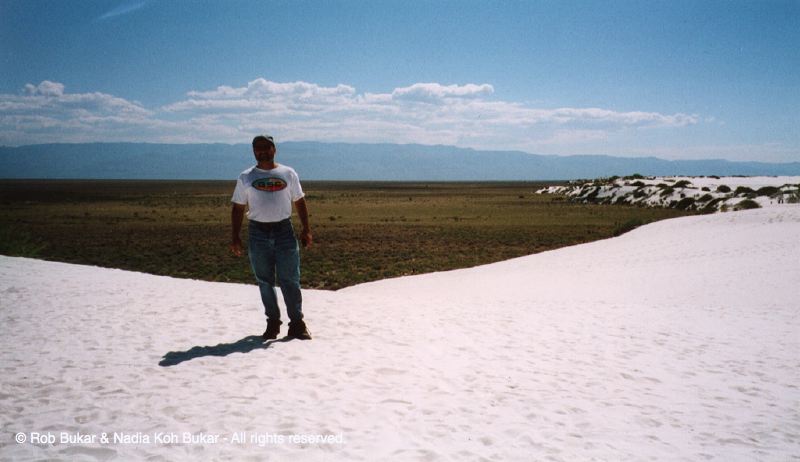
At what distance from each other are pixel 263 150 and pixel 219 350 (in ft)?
7.89

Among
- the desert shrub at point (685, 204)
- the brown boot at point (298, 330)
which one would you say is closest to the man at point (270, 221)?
the brown boot at point (298, 330)

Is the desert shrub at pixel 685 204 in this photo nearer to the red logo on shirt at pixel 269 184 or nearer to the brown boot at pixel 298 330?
the brown boot at pixel 298 330

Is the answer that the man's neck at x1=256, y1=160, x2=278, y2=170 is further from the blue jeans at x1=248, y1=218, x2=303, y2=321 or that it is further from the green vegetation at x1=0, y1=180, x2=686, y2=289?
the green vegetation at x1=0, y1=180, x2=686, y2=289

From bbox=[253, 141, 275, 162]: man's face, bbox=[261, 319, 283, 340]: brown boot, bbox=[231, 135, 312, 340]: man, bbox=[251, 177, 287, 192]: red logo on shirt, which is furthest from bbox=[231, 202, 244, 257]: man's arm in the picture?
bbox=[261, 319, 283, 340]: brown boot

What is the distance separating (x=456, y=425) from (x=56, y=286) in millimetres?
8777

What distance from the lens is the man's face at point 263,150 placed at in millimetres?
6004

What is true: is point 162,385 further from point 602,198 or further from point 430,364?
point 602,198

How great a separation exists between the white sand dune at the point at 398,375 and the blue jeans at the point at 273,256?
679mm

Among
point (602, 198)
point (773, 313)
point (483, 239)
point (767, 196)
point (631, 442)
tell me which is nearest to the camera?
point (631, 442)

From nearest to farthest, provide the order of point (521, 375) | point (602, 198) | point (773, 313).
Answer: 1. point (521, 375)
2. point (773, 313)
3. point (602, 198)

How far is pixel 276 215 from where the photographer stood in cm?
617

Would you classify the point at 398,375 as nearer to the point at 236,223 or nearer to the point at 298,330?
the point at 298,330

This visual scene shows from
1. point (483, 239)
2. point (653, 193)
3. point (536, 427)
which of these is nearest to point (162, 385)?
point (536, 427)

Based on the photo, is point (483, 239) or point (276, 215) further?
point (483, 239)
